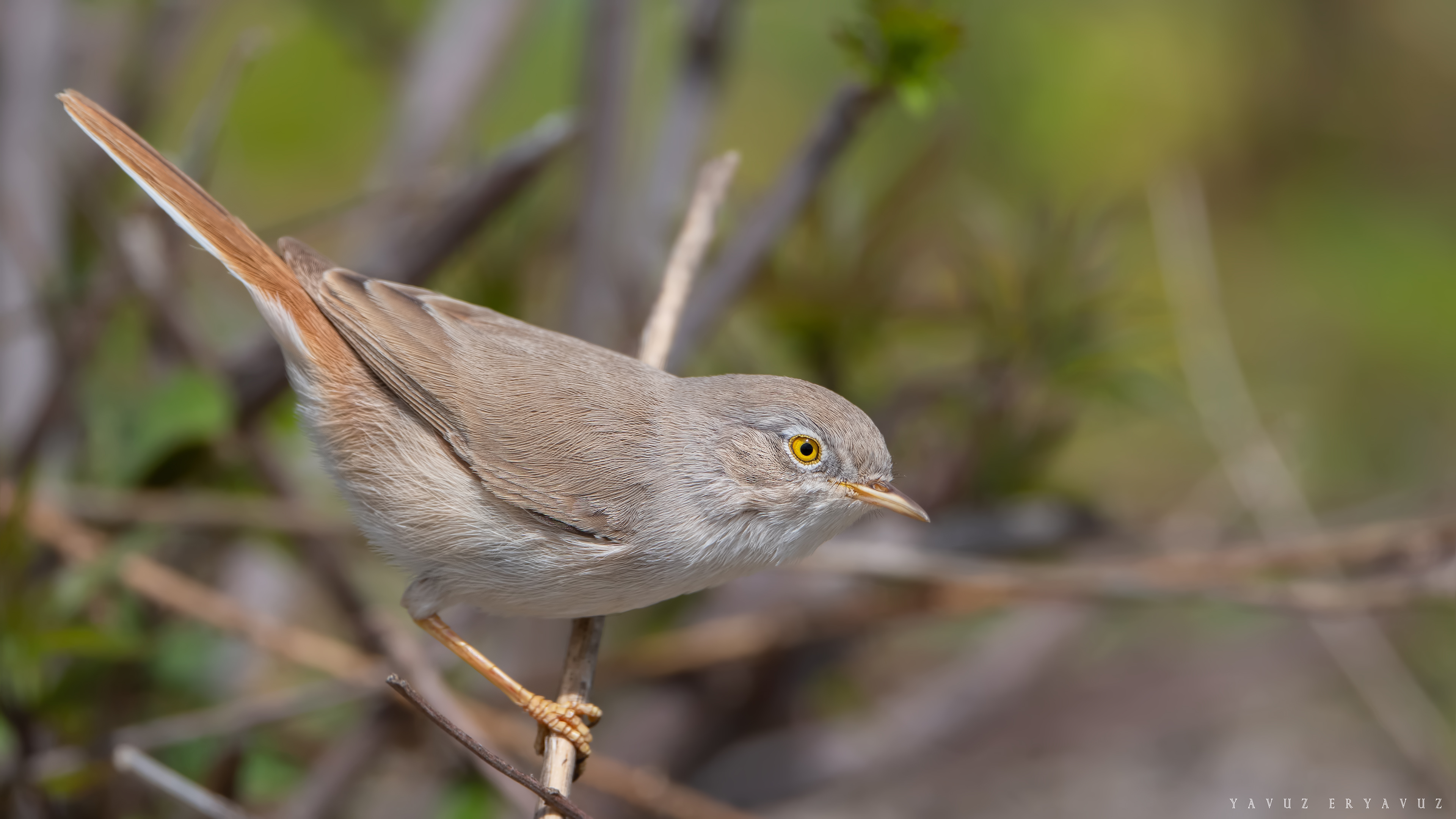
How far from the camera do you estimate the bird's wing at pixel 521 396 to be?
2.53 m

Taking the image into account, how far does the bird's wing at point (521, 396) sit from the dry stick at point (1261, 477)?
214 cm

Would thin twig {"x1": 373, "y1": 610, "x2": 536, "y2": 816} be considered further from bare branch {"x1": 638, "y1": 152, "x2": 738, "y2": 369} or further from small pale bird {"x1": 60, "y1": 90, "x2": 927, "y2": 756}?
bare branch {"x1": 638, "y1": 152, "x2": 738, "y2": 369}

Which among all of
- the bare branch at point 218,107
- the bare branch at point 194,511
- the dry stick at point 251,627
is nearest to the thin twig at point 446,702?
the dry stick at point 251,627

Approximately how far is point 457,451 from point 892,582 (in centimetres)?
157

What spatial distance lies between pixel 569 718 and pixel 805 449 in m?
0.78

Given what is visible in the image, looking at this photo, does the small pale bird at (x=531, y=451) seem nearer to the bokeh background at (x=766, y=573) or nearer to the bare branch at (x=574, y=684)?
the bare branch at (x=574, y=684)

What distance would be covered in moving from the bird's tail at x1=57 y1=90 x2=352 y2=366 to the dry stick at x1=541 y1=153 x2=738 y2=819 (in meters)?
0.75

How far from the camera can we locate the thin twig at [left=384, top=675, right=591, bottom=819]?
1.80m

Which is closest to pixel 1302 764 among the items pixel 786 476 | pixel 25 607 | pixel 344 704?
pixel 786 476

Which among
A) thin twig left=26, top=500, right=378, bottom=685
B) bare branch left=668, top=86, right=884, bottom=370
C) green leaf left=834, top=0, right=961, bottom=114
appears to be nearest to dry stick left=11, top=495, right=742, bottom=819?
thin twig left=26, top=500, right=378, bottom=685

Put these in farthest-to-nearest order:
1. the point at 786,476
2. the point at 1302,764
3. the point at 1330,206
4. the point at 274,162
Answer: the point at 1330,206 < the point at 274,162 < the point at 1302,764 < the point at 786,476

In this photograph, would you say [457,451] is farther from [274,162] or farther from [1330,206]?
[1330,206]

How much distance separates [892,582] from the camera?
3641 mm

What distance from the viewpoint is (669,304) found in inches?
115
